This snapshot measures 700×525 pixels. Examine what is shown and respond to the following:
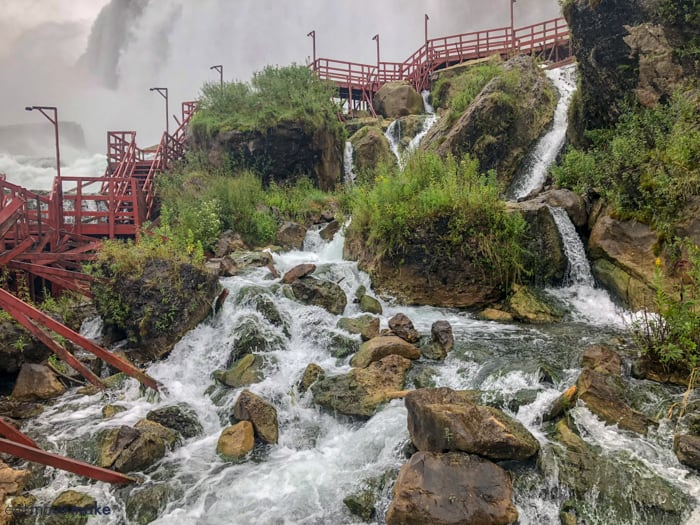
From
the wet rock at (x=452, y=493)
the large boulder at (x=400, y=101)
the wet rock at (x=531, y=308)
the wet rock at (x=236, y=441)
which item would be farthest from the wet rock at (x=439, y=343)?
the large boulder at (x=400, y=101)

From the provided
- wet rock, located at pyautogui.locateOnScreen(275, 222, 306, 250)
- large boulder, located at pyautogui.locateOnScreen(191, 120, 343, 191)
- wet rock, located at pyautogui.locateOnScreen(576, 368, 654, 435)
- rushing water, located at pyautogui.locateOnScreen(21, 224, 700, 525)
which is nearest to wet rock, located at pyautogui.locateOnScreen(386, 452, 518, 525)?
rushing water, located at pyautogui.locateOnScreen(21, 224, 700, 525)

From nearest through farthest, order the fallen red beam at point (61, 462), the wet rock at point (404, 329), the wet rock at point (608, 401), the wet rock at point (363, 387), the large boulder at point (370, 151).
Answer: the fallen red beam at point (61, 462), the wet rock at point (608, 401), the wet rock at point (363, 387), the wet rock at point (404, 329), the large boulder at point (370, 151)

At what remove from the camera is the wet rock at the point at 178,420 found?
5.64 m

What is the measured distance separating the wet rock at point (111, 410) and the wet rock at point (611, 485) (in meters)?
5.46

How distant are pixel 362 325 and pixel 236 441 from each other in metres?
3.08

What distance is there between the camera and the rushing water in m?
4.30

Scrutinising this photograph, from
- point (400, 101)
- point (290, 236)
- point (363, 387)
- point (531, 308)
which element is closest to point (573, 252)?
point (531, 308)

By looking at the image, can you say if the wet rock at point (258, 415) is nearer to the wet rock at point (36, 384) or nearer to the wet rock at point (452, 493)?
the wet rock at point (452, 493)

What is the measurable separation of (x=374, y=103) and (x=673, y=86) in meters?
16.6

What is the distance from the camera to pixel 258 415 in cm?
548

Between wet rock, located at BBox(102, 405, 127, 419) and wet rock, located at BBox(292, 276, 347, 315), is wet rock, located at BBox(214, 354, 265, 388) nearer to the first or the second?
wet rock, located at BBox(102, 405, 127, 419)

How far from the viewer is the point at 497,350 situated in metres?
6.73

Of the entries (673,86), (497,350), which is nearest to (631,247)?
(497,350)

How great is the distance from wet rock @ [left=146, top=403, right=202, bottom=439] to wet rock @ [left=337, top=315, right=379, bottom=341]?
114 inches
